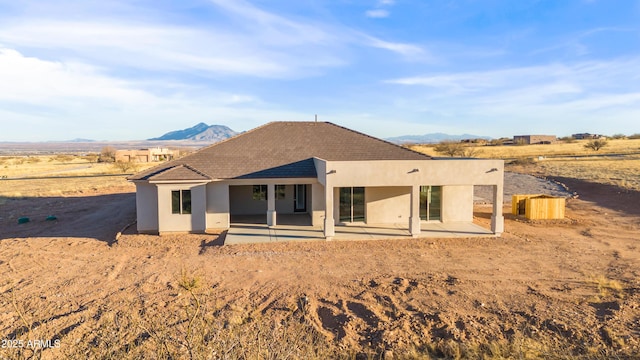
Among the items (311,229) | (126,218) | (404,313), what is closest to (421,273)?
(404,313)

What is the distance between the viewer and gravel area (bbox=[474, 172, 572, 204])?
33625 mm

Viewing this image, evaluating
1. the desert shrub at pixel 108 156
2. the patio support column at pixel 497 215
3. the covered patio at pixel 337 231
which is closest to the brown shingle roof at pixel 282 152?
the covered patio at pixel 337 231

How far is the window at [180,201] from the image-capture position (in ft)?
67.3

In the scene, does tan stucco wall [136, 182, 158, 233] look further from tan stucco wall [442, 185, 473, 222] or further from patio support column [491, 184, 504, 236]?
patio support column [491, 184, 504, 236]

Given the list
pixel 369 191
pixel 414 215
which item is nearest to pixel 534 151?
pixel 369 191

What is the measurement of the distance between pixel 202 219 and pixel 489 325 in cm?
1482

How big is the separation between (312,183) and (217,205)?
5227mm

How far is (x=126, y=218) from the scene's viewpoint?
81.3ft

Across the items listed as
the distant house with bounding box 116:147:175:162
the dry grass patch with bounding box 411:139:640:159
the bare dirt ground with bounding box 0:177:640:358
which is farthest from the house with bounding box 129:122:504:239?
the distant house with bounding box 116:147:175:162

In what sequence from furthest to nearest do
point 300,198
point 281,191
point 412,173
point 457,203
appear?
point 300,198, point 281,191, point 457,203, point 412,173

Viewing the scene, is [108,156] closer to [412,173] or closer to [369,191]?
[369,191]

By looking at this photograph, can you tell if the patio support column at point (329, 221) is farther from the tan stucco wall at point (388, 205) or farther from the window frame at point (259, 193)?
the window frame at point (259, 193)

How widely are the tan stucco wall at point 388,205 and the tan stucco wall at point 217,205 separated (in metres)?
7.73

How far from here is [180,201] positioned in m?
20.5
